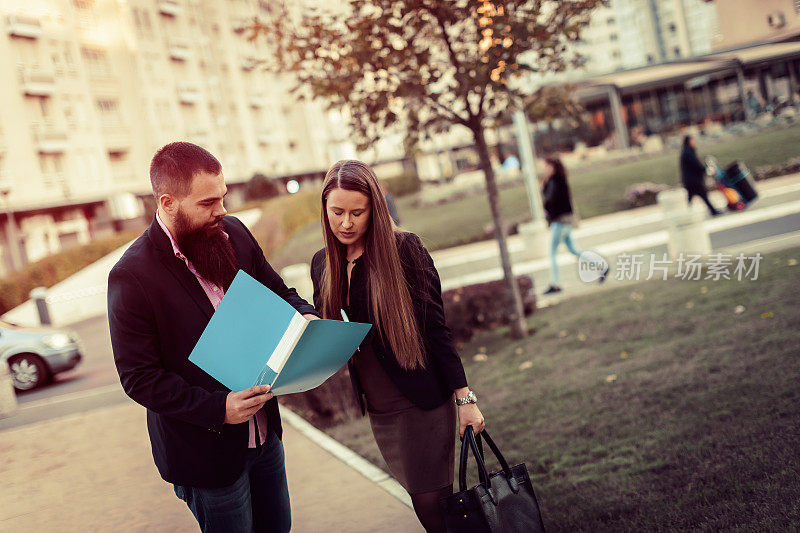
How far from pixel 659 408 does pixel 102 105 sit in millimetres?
41837

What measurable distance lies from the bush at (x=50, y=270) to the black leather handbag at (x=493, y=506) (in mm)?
26233

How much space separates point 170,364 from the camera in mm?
2432

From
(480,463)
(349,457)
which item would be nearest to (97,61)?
(349,457)

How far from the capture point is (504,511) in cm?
251

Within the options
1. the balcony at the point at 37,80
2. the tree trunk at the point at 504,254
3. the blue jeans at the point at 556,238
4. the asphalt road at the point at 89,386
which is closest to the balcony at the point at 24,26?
the balcony at the point at 37,80

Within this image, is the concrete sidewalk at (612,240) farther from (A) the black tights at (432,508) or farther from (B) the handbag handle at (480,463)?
(B) the handbag handle at (480,463)

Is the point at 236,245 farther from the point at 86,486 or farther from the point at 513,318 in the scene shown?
the point at 513,318

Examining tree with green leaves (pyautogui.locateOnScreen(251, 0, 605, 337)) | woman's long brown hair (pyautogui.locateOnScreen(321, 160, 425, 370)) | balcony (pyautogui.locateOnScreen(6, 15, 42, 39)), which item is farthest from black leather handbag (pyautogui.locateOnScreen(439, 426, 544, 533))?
balcony (pyautogui.locateOnScreen(6, 15, 42, 39))

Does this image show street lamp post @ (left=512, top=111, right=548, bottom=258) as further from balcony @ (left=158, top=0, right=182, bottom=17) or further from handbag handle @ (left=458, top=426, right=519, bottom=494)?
balcony @ (left=158, top=0, right=182, bottom=17)

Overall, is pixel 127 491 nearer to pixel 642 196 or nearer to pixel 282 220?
pixel 642 196

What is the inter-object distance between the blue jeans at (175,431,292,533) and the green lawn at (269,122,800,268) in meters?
17.6

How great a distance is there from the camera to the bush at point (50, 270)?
25547 mm

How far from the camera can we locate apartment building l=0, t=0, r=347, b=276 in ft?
116

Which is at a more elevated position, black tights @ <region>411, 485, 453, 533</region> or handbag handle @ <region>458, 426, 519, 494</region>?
handbag handle @ <region>458, 426, 519, 494</region>
